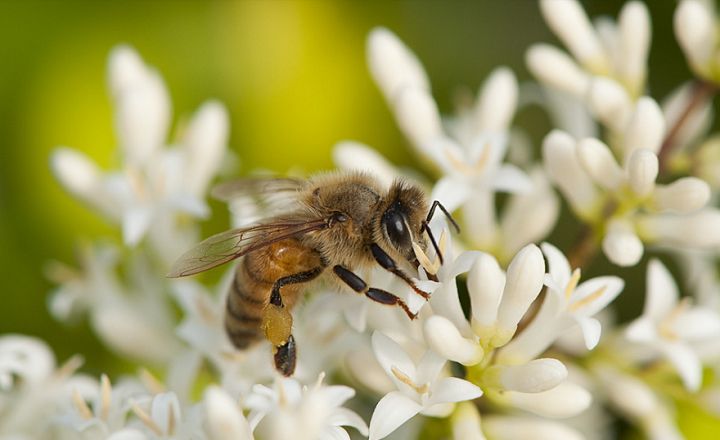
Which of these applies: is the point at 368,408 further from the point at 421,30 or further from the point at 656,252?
the point at 421,30

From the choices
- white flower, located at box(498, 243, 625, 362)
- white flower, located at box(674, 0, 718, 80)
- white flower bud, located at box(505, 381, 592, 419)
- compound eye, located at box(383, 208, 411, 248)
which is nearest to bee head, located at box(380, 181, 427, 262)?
compound eye, located at box(383, 208, 411, 248)

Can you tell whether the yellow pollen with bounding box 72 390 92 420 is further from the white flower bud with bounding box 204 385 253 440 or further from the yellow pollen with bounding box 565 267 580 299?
the yellow pollen with bounding box 565 267 580 299

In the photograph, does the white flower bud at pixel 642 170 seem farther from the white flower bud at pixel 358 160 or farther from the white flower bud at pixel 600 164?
the white flower bud at pixel 358 160

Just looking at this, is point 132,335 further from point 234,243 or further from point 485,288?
point 485,288

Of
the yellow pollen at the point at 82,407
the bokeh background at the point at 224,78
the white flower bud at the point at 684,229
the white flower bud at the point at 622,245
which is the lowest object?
the yellow pollen at the point at 82,407

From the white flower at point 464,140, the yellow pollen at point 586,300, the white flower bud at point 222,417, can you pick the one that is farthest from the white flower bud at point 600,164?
the white flower bud at point 222,417

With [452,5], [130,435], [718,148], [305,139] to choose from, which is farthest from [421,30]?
[130,435]
